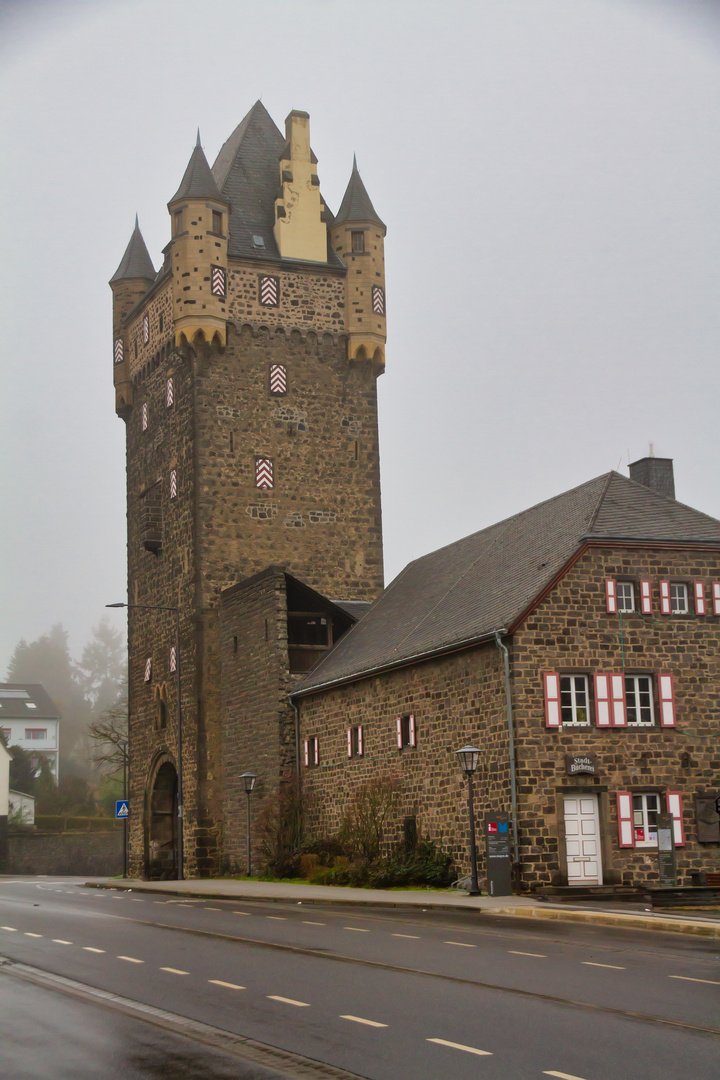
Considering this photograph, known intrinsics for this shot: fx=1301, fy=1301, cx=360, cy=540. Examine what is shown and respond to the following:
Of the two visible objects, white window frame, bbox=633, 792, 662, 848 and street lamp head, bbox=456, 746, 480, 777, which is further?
white window frame, bbox=633, 792, 662, 848

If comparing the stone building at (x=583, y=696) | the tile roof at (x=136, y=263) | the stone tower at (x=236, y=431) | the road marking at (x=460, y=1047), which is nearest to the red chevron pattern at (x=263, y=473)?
the stone tower at (x=236, y=431)

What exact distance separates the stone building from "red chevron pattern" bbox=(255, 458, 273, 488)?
1235 cm

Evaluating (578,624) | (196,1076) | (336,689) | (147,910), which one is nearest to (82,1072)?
(196,1076)

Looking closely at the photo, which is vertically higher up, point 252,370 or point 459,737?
point 252,370

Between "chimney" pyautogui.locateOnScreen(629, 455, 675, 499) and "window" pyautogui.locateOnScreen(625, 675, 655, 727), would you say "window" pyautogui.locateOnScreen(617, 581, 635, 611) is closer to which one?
"window" pyautogui.locateOnScreen(625, 675, 655, 727)

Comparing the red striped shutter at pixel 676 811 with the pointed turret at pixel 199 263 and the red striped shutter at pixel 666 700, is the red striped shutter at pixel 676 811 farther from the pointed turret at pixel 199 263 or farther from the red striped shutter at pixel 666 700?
the pointed turret at pixel 199 263

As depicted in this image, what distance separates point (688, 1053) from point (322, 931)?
962 cm

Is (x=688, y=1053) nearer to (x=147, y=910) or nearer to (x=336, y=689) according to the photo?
(x=147, y=910)

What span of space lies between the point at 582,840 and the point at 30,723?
82.5 metres

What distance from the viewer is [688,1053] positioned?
28.1 ft

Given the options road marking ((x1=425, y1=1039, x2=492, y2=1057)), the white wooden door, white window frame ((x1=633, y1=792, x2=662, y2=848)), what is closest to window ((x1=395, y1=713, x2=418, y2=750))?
the white wooden door

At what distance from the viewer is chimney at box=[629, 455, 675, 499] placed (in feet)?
102

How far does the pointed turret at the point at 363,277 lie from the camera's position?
43094mm

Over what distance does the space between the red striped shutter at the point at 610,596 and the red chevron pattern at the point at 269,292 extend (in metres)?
19.5
